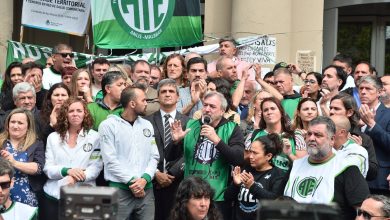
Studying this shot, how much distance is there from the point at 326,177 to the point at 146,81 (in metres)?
3.66

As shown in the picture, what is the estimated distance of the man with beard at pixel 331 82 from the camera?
10883 millimetres

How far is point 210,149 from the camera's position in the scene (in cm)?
966

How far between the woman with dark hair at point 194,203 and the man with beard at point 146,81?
1971 mm

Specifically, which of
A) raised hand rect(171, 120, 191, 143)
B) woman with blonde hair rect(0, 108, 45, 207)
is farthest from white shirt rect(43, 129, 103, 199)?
raised hand rect(171, 120, 191, 143)

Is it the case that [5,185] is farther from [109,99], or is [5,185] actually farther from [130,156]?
[109,99]

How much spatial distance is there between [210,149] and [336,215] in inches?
A: 202

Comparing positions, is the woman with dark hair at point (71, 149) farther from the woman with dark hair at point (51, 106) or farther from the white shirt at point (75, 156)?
the woman with dark hair at point (51, 106)

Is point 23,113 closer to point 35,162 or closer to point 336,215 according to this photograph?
point 35,162

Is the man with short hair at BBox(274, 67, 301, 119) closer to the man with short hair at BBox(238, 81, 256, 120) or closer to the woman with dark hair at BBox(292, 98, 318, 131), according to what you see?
the man with short hair at BBox(238, 81, 256, 120)

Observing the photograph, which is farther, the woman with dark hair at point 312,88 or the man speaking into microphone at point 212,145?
the woman with dark hair at point 312,88

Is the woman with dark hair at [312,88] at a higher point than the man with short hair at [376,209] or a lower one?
higher

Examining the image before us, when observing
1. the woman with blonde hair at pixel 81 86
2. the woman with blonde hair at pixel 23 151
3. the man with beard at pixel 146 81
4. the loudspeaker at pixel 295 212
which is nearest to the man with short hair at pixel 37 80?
the woman with blonde hair at pixel 81 86

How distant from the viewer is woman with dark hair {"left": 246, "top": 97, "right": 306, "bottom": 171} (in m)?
9.61

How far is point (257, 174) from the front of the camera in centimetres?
930
